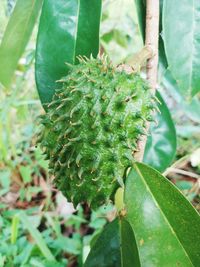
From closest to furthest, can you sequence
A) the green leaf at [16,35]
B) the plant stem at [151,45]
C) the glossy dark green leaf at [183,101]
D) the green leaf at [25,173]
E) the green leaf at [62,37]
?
the plant stem at [151,45]
the green leaf at [62,37]
the green leaf at [16,35]
the glossy dark green leaf at [183,101]
the green leaf at [25,173]

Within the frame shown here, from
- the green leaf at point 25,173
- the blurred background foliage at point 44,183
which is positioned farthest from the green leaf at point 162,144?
the green leaf at point 25,173

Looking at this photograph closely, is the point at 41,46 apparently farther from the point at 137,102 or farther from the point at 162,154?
the point at 162,154

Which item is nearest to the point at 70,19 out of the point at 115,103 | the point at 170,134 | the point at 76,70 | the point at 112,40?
the point at 76,70

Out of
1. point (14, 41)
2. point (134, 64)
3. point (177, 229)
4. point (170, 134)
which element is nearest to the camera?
point (177, 229)

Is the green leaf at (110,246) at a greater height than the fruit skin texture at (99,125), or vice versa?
the fruit skin texture at (99,125)

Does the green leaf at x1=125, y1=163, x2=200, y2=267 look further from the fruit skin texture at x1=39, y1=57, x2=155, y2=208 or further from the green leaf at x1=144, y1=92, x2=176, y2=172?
the green leaf at x1=144, y1=92, x2=176, y2=172

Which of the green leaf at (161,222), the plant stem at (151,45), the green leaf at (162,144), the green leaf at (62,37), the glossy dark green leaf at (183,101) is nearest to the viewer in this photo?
the green leaf at (161,222)

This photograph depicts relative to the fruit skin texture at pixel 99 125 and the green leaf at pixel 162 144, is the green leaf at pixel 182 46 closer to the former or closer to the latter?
the fruit skin texture at pixel 99 125

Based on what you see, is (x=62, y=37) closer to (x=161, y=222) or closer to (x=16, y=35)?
(x=16, y=35)
